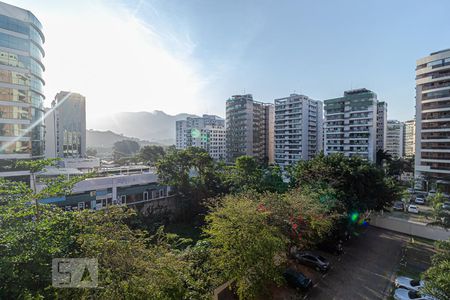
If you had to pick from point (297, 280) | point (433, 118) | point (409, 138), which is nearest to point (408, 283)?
point (297, 280)

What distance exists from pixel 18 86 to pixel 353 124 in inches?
1901

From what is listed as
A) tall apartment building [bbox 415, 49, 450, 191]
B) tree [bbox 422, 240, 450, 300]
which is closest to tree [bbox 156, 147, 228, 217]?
tree [bbox 422, 240, 450, 300]

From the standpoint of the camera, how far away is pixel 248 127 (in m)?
57.1

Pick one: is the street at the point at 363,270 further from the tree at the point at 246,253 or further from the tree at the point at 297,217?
Answer: the tree at the point at 246,253

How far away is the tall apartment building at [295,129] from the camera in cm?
4931

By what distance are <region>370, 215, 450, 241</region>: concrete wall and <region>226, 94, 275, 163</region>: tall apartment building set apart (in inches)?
1566

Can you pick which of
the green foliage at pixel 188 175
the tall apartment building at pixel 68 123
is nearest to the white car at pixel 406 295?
the green foliage at pixel 188 175

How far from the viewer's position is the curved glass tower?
21.0m

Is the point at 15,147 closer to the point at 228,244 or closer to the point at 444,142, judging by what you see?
the point at 228,244

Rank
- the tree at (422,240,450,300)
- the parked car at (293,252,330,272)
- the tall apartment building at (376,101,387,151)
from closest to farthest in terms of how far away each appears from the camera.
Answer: the tree at (422,240,450,300) < the parked car at (293,252,330,272) < the tall apartment building at (376,101,387,151)

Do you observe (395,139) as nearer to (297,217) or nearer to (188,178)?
(188,178)

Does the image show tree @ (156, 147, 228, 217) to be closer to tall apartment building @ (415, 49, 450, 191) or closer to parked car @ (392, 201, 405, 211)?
parked car @ (392, 201, 405, 211)

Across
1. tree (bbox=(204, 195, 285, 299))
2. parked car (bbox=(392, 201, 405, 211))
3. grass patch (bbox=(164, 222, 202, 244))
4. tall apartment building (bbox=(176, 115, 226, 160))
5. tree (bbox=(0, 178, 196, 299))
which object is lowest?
grass patch (bbox=(164, 222, 202, 244))

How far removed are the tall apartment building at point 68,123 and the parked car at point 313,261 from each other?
4984cm
